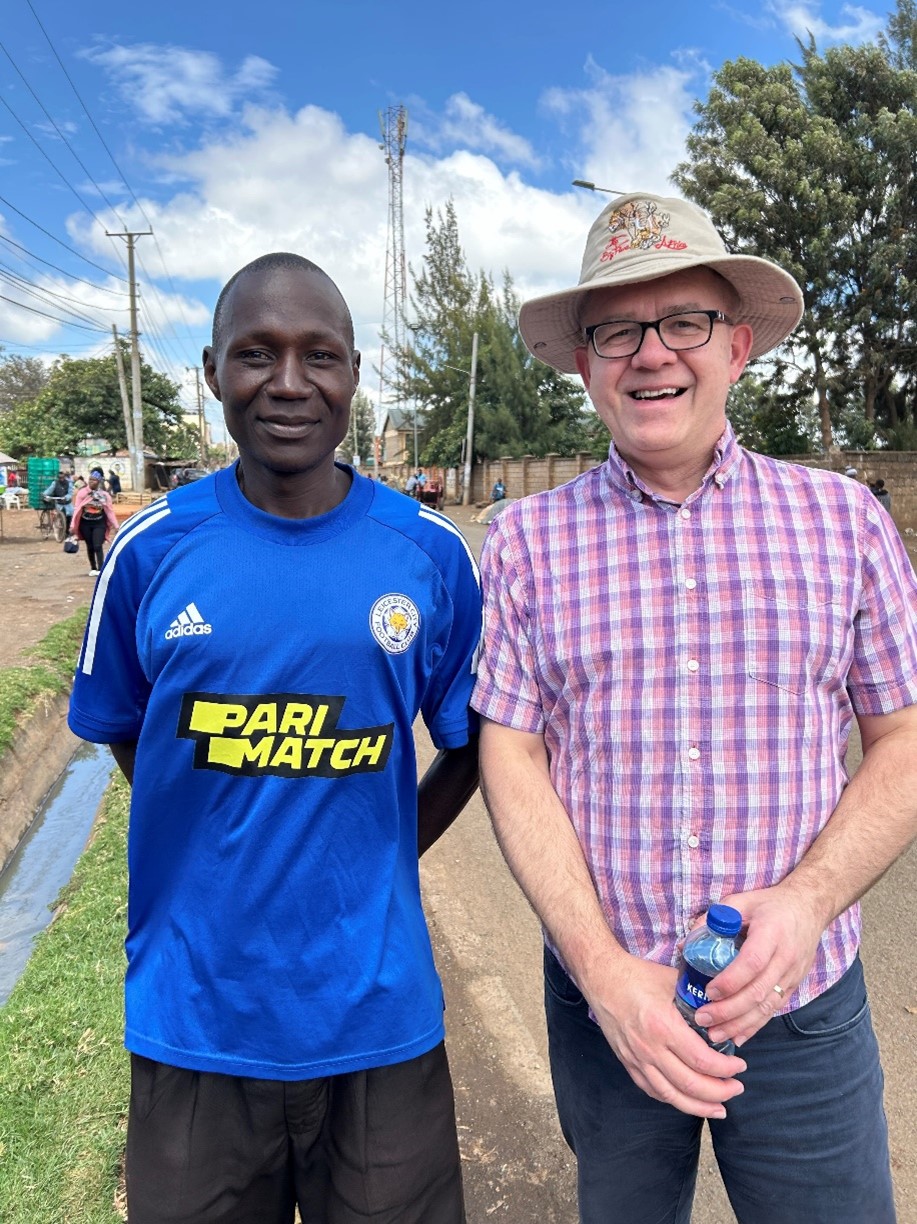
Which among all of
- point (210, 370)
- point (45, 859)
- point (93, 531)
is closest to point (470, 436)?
point (93, 531)

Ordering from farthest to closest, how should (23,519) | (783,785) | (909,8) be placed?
(23,519) < (909,8) < (783,785)

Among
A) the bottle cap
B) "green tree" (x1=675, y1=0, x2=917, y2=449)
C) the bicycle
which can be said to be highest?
"green tree" (x1=675, y1=0, x2=917, y2=449)

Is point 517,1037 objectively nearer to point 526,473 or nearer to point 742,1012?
point 742,1012

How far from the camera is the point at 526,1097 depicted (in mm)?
3006

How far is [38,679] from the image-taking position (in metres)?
8.36

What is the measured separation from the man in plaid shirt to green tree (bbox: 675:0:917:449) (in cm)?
2159

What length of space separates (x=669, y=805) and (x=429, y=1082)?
74cm

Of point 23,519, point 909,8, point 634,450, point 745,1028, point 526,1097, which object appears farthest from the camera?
point 23,519

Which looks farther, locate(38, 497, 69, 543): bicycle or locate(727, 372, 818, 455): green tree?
locate(727, 372, 818, 455): green tree

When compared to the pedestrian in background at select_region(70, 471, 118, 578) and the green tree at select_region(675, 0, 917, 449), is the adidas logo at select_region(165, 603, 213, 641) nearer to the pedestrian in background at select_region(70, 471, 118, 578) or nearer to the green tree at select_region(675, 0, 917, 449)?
the pedestrian in background at select_region(70, 471, 118, 578)

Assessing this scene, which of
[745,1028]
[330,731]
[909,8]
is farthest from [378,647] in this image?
[909,8]

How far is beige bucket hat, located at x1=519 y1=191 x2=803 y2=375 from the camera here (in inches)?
71.4

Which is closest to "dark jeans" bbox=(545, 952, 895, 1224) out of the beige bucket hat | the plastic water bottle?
the plastic water bottle

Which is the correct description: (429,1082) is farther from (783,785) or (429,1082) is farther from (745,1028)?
(783,785)
